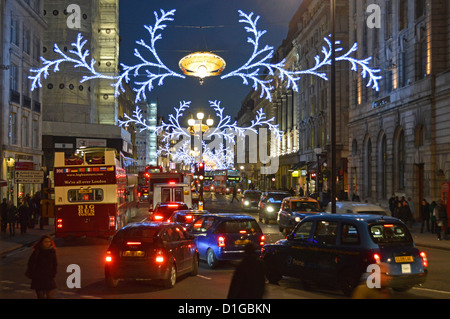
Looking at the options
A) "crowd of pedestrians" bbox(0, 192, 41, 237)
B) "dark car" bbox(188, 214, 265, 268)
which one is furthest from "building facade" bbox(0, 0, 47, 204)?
"dark car" bbox(188, 214, 265, 268)

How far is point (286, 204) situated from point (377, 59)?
18.6m

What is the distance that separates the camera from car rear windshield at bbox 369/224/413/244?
11.8m

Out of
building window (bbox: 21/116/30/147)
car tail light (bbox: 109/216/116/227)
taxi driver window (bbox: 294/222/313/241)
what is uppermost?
building window (bbox: 21/116/30/147)

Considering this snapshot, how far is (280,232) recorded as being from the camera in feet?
94.4

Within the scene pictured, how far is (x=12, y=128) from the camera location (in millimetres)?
40656

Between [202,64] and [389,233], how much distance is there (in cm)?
905

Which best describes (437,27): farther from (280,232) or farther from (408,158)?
(280,232)

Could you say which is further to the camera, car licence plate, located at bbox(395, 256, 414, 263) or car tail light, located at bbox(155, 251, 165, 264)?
car tail light, located at bbox(155, 251, 165, 264)

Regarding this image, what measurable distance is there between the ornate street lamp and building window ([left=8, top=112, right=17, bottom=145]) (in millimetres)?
24259

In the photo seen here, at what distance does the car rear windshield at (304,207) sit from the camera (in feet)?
92.2

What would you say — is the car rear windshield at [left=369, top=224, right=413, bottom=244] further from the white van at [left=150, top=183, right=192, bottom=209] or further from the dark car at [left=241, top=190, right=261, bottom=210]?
the dark car at [left=241, top=190, right=261, bottom=210]

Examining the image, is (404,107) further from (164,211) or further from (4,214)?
(4,214)

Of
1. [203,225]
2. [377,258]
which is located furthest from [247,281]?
[203,225]

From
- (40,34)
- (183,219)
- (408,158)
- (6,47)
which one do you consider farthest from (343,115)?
(183,219)
